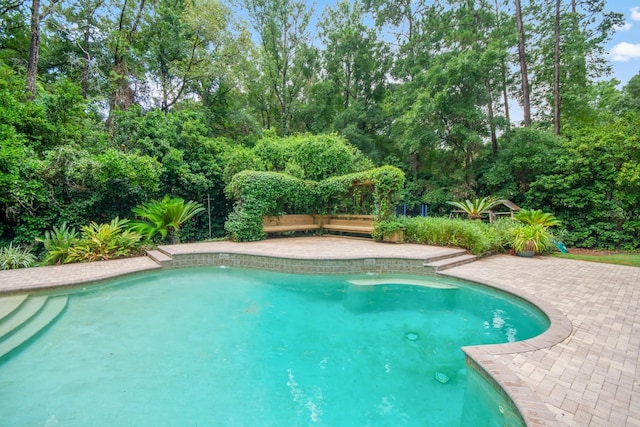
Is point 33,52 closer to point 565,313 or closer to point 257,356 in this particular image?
point 257,356

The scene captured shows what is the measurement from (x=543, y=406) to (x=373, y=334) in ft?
6.22

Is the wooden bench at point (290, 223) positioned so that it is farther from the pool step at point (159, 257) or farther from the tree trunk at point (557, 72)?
the tree trunk at point (557, 72)

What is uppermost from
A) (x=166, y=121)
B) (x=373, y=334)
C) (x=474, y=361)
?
(x=166, y=121)

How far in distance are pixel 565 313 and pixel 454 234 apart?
13.0 ft

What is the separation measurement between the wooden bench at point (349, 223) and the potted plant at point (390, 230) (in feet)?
1.09

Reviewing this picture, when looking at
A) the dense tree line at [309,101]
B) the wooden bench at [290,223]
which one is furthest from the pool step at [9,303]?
the wooden bench at [290,223]

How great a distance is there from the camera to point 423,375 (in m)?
2.69

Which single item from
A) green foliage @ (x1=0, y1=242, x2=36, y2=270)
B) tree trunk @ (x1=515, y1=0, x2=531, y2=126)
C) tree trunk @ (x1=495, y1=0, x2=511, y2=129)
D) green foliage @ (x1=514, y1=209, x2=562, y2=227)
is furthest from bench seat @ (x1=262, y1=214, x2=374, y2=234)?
tree trunk @ (x1=515, y1=0, x2=531, y2=126)

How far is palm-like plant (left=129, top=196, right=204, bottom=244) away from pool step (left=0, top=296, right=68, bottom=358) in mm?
3413

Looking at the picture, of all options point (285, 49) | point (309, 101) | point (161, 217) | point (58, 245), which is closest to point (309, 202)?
point (161, 217)

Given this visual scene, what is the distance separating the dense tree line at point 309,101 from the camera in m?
7.50

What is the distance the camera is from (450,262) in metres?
6.08

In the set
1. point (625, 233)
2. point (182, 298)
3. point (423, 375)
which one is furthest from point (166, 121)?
point (625, 233)

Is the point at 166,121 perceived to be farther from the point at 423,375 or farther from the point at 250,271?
the point at 423,375
